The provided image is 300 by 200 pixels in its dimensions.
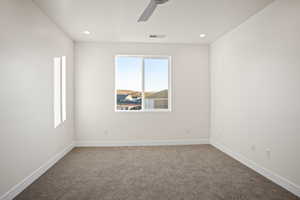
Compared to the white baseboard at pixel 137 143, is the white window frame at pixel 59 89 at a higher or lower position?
higher

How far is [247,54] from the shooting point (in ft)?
11.1

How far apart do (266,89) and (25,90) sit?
3.44m

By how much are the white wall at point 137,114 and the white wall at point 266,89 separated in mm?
795

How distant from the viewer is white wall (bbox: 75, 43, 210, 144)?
468cm

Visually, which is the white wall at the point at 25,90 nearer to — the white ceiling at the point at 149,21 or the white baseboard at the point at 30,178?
the white baseboard at the point at 30,178

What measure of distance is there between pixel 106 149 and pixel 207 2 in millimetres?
3589

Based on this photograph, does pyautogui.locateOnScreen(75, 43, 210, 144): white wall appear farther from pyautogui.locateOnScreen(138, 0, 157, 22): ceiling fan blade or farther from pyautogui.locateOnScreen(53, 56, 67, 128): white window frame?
pyautogui.locateOnScreen(138, 0, 157, 22): ceiling fan blade

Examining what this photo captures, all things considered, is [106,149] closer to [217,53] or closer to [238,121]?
[238,121]

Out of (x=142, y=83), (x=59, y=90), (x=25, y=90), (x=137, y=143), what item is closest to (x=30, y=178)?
(x=25, y=90)

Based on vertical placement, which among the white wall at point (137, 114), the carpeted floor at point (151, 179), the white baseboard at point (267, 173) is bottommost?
the carpeted floor at point (151, 179)

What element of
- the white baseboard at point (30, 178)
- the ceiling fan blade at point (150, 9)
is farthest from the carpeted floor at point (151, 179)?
the ceiling fan blade at point (150, 9)

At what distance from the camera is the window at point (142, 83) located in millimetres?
4902

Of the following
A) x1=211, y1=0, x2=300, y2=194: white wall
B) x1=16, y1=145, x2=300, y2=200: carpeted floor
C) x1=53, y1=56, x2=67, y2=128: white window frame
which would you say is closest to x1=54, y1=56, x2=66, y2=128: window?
x1=53, y1=56, x2=67, y2=128: white window frame

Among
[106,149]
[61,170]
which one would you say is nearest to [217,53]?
[106,149]
